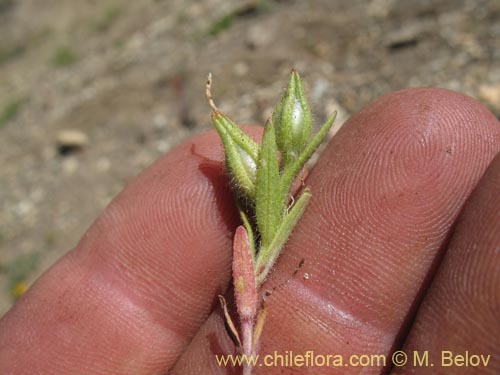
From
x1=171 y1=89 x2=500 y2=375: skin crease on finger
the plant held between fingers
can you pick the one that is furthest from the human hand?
the plant held between fingers

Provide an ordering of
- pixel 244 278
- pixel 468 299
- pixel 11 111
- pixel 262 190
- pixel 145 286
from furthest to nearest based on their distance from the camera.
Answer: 1. pixel 11 111
2. pixel 145 286
3. pixel 262 190
4. pixel 244 278
5. pixel 468 299

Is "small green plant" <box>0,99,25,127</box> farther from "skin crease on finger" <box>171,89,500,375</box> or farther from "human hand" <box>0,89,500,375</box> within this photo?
"skin crease on finger" <box>171,89,500,375</box>

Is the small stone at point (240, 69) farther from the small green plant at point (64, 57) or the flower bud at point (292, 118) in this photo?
the small green plant at point (64, 57)

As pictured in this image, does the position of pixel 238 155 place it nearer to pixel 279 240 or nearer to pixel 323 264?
pixel 279 240

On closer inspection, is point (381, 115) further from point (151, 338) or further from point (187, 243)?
point (151, 338)

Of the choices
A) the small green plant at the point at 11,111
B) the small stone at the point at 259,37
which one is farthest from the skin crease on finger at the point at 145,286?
the small green plant at the point at 11,111

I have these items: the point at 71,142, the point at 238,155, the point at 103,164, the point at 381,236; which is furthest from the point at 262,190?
the point at 71,142
